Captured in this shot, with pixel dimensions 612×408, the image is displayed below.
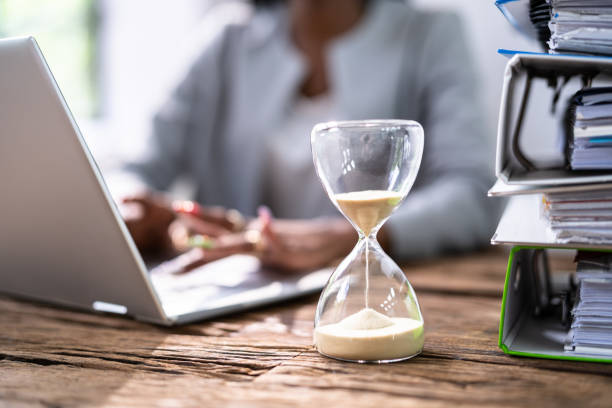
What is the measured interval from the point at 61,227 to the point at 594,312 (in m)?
0.50

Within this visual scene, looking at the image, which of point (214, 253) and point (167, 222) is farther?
point (167, 222)

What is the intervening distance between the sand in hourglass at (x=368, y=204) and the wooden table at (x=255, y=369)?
4.7 inches

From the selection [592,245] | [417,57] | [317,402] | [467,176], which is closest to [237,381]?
[317,402]

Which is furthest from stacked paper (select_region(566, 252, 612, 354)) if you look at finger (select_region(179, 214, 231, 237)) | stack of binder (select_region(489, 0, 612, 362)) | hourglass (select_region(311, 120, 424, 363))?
finger (select_region(179, 214, 231, 237))

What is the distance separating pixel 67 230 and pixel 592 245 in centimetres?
48

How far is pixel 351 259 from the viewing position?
1.78ft

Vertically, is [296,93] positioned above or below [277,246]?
above

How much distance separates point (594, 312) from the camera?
51 centimetres

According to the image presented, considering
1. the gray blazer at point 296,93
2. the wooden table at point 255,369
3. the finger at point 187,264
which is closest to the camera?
the wooden table at point 255,369

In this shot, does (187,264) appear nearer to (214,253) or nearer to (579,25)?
(214,253)

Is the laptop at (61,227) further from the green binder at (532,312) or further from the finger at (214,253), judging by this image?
the green binder at (532,312)

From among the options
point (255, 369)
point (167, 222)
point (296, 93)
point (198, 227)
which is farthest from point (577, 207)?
point (296, 93)

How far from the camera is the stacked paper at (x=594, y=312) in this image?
1.67ft

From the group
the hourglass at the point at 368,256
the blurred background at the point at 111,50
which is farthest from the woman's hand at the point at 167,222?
the blurred background at the point at 111,50
